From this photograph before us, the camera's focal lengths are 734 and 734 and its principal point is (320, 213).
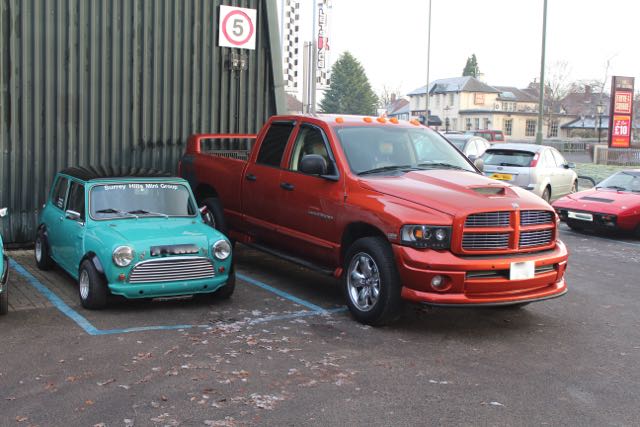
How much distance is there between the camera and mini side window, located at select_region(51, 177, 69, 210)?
8805mm

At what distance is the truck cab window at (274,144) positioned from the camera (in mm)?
8719

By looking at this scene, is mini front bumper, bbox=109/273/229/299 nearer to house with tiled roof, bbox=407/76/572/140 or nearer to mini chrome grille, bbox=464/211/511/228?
mini chrome grille, bbox=464/211/511/228

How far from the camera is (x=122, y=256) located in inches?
282

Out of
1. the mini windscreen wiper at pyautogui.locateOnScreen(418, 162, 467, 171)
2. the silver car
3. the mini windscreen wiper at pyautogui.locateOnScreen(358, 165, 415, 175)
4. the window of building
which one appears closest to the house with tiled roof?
the window of building

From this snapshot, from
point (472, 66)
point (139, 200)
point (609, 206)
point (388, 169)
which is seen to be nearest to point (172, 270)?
point (139, 200)

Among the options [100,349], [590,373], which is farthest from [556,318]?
[100,349]

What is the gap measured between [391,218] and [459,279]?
0.82 meters

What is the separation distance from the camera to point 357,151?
7844 mm

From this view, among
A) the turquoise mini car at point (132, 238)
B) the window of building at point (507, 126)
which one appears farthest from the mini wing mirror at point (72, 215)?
the window of building at point (507, 126)

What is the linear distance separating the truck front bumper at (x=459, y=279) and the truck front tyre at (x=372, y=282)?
0.12m

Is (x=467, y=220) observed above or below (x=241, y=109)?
below

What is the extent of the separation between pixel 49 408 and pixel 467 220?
12.2 feet

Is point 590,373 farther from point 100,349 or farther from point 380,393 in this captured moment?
point 100,349

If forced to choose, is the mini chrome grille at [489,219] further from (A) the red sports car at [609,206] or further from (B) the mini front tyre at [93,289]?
(A) the red sports car at [609,206]
